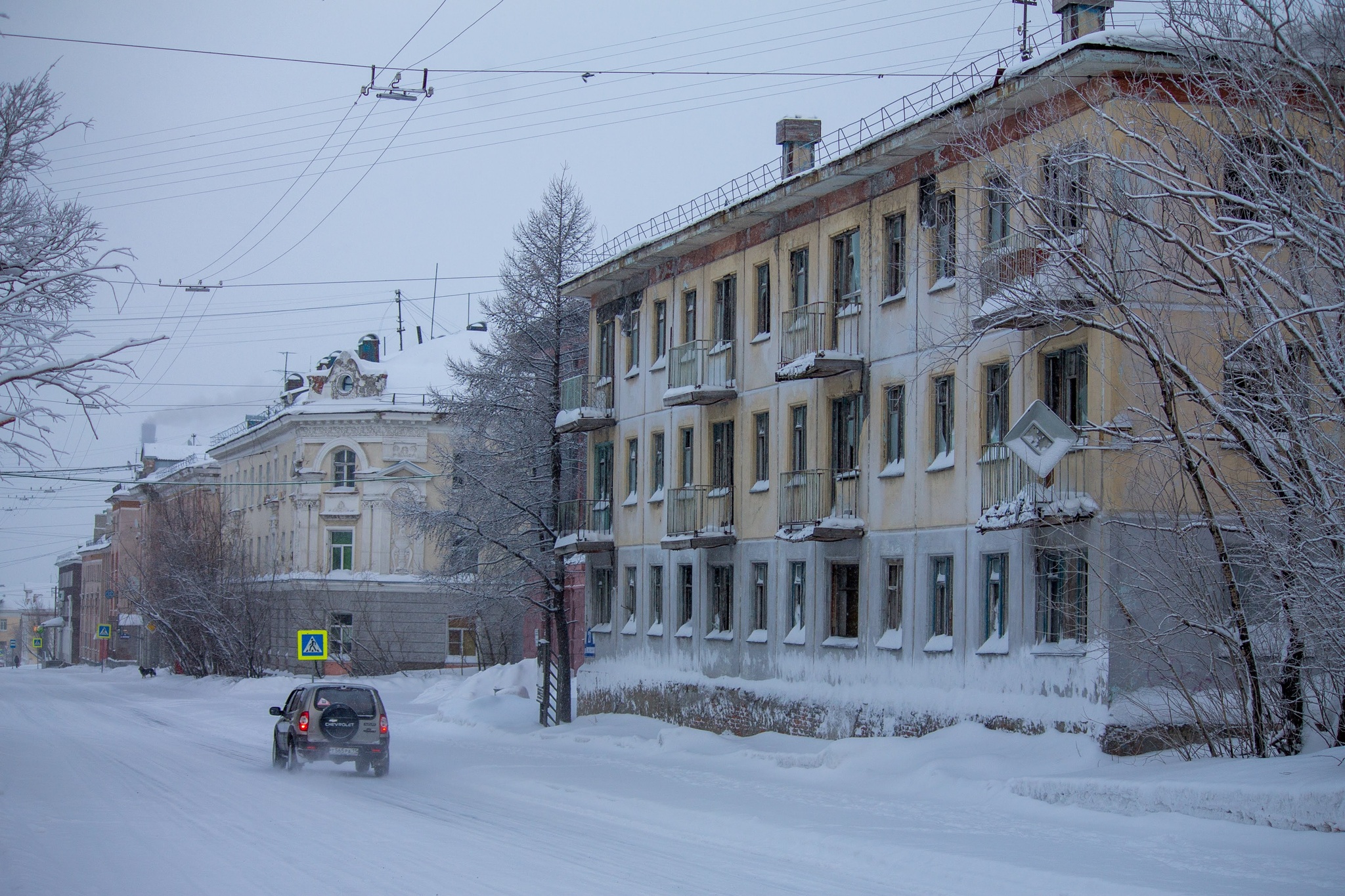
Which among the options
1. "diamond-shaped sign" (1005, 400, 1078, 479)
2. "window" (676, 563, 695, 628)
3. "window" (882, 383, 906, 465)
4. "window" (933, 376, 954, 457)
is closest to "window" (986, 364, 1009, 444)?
"window" (933, 376, 954, 457)

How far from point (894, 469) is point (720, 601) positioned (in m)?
7.95

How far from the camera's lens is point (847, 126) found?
2764 cm

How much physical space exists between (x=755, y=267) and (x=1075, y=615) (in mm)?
12931

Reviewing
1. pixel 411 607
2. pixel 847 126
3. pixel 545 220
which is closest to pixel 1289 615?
pixel 847 126

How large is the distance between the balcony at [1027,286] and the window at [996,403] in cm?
152

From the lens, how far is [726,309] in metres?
33.8

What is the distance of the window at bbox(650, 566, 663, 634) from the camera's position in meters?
36.6

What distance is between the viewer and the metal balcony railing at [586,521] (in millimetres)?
39094

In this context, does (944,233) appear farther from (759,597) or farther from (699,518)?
(699,518)

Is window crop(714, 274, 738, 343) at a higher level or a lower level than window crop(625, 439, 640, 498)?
higher

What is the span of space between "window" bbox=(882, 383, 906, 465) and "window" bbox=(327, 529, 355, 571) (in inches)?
1657

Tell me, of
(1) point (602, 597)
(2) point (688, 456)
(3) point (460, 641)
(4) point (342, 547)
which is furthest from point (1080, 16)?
(4) point (342, 547)

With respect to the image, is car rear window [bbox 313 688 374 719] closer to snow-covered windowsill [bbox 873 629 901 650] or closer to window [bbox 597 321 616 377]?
snow-covered windowsill [bbox 873 629 901 650]

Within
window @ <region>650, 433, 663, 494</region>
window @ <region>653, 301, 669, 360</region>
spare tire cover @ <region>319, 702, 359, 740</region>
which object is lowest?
spare tire cover @ <region>319, 702, 359, 740</region>
